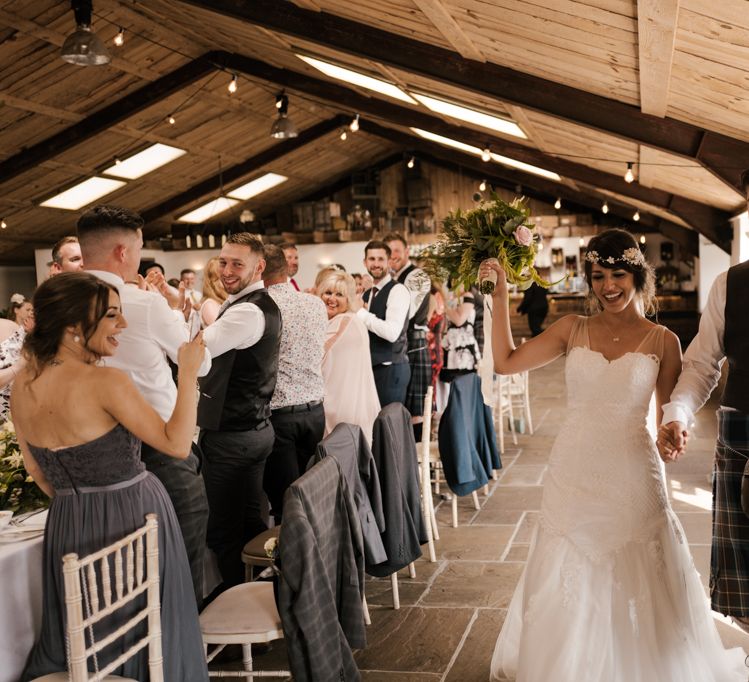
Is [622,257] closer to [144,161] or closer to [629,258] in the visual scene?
[629,258]

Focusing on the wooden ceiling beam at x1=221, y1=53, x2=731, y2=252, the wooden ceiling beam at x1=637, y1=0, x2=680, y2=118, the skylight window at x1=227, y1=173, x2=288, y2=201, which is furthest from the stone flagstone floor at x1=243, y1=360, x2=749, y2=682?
the skylight window at x1=227, y1=173, x2=288, y2=201

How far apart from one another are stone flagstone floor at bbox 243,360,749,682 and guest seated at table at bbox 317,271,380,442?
0.89m

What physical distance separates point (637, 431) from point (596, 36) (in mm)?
2086

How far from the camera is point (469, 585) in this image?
4.37 m

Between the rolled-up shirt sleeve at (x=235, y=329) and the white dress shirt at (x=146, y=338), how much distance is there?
498 mm

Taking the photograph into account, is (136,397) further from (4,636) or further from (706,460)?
(706,460)

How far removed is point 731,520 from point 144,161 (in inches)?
461

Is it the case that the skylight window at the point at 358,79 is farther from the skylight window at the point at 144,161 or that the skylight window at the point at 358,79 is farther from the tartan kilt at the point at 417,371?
the skylight window at the point at 144,161

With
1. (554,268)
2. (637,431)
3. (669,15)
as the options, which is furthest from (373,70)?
(554,268)

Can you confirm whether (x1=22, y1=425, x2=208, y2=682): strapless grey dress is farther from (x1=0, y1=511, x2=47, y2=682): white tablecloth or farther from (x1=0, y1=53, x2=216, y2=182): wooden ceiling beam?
(x1=0, y1=53, x2=216, y2=182): wooden ceiling beam

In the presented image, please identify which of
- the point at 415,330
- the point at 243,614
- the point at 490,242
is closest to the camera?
the point at 243,614

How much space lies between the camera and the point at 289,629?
259 centimetres

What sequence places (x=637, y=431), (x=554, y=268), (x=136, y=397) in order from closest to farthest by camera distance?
(x=136, y=397), (x=637, y=431), (x=554, y=268)

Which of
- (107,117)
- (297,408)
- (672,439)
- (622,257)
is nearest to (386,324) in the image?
(297,408)
